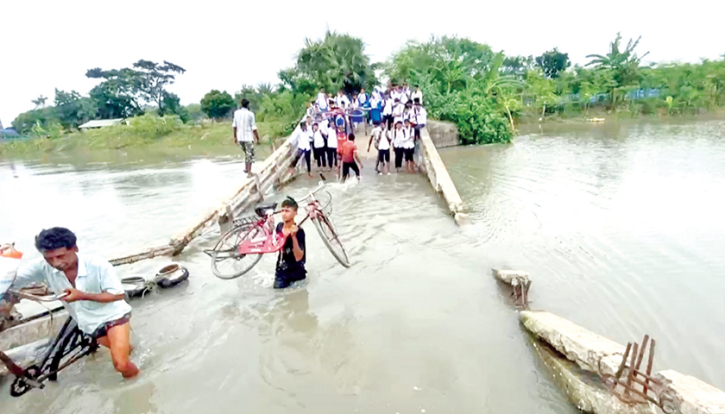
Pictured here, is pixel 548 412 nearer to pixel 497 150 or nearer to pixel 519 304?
pixel 519 304

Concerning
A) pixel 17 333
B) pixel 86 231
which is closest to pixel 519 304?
pixel 17 333

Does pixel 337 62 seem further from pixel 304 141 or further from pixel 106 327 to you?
pixel 106 327

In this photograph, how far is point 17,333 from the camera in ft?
14.0

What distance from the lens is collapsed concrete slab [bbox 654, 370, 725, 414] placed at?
7.79 feet

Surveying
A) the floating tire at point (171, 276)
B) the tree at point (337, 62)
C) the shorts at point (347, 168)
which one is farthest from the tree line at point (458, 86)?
the floating tire at point (171, 276)

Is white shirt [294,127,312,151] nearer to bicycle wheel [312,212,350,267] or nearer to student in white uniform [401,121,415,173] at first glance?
student in white uniform [401,121,415,173]

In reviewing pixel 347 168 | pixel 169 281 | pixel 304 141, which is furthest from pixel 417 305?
pixel 304 141

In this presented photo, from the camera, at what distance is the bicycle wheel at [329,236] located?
18.7 feet

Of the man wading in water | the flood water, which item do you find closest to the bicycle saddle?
the man wading in water

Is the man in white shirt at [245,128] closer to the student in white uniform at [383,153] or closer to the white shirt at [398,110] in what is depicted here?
the student in white uniform at [383,153]

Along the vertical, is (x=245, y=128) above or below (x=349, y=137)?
above

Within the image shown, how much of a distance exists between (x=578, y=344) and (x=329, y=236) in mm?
3321

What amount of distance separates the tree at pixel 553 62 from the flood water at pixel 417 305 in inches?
1489

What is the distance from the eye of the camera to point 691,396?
2.48 metres
